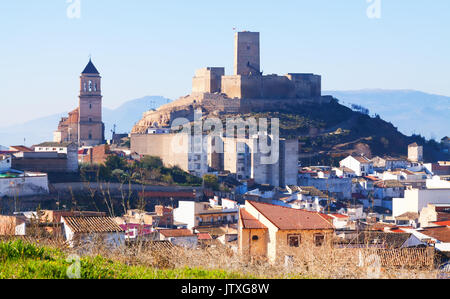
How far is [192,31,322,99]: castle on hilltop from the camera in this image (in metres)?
55.3

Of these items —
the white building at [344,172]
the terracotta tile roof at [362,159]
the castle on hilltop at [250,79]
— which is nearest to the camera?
the white building at [344,172]

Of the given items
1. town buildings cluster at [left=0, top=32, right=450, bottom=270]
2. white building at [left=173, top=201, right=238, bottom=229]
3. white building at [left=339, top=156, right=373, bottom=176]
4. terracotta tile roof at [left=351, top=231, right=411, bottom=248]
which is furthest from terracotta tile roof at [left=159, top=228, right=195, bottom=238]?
white building at [left=339, top=156, right=373, bottom=176]

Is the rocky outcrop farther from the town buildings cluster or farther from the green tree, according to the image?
the green tree

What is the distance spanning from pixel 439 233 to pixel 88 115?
1264 inches

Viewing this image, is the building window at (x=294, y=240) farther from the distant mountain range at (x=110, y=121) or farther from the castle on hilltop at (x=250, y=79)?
the distant mountain range at (x=110, y=121)

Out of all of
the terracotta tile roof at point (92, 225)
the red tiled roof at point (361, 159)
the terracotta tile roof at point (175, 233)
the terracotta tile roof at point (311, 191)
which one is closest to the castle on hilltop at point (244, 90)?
the red tiled roof at point (361, 159)

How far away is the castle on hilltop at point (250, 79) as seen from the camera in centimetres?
5531

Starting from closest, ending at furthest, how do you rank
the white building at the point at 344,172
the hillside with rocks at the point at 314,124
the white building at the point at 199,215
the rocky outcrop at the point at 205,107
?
the white building at the point at 199,215
the white building at the point at 344,172
the hillside with rocks at the point at 314,124
the rocky outcrop at the point at 205,107

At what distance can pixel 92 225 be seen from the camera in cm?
1141

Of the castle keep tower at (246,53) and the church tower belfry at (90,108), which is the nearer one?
the church tower belfry at (90,108)

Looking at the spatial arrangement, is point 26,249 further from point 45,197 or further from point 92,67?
point 92,67

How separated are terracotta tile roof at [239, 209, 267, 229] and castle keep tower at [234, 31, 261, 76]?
1680 inches

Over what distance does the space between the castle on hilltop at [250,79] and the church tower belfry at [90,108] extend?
9645 millimetres
